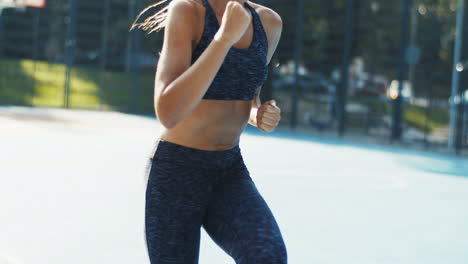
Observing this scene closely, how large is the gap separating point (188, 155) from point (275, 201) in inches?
247

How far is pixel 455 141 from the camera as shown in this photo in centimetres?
1916

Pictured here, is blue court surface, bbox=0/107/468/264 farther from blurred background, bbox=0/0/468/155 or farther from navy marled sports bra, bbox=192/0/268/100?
blurred background, bbox=0/0/468/155

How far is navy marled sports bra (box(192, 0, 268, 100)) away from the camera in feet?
8.15

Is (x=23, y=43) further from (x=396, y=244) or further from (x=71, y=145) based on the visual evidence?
(x=396, y=244)

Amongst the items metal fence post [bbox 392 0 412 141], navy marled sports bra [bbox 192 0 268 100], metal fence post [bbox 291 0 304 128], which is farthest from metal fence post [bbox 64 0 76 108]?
navy marled sports bra [bbox 192 0 268 100]

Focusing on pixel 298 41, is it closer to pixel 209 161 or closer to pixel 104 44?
pixel 104 44

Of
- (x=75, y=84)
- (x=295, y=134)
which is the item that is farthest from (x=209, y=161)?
(x=75, y=84)

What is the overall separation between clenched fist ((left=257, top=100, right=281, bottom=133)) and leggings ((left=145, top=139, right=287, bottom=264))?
184 mm

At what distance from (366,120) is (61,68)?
32.8ft

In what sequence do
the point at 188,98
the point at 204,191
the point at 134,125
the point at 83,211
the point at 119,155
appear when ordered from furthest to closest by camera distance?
the point at 134,125 < the point at 119,155 < the point at 83,211 < the point at 204,191 < the point at 188,98

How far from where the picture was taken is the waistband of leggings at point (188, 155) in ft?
8.23

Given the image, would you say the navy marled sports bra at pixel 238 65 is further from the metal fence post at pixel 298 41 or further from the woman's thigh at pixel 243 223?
the metal fence post at pixel 298 41

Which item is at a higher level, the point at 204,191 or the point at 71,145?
the point at 204,191

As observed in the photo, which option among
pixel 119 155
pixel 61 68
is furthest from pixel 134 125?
pixel 119 155
